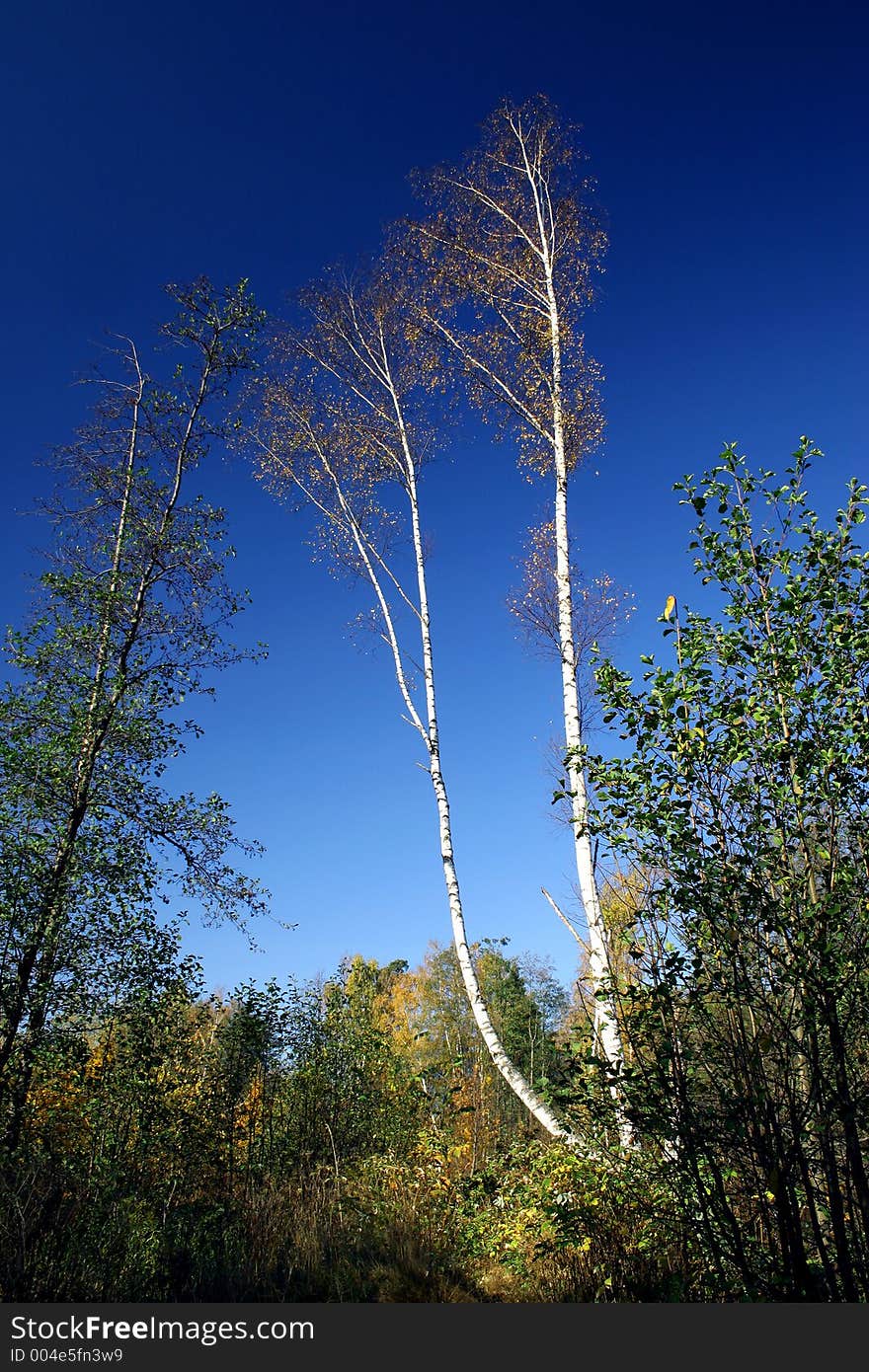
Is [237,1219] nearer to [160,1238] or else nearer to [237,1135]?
[160,1238]

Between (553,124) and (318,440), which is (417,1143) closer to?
(318,440)

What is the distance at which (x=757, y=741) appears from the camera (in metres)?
Result: 2.69

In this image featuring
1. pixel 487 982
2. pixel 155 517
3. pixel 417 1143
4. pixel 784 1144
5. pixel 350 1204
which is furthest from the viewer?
pixel 487 982

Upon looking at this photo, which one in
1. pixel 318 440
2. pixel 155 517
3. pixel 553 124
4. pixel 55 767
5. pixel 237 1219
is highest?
pixel 553 124

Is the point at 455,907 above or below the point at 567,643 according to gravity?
below

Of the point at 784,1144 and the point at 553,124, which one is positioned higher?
the point at 553,124

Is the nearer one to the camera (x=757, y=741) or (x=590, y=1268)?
(x=757, y=741)

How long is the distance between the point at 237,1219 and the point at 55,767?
3947mm

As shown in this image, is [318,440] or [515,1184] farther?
[318,440]

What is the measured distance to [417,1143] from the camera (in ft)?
23.7

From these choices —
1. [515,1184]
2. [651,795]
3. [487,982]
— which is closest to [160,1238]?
[515,1184]

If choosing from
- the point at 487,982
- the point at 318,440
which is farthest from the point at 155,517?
the point at 487,982

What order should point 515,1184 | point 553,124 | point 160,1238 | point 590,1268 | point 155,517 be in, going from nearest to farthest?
point 590,1268 < point 160,1238 < point 515,1184 < point 155,517 < point 553,124

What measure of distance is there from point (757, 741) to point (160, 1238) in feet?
17.1
